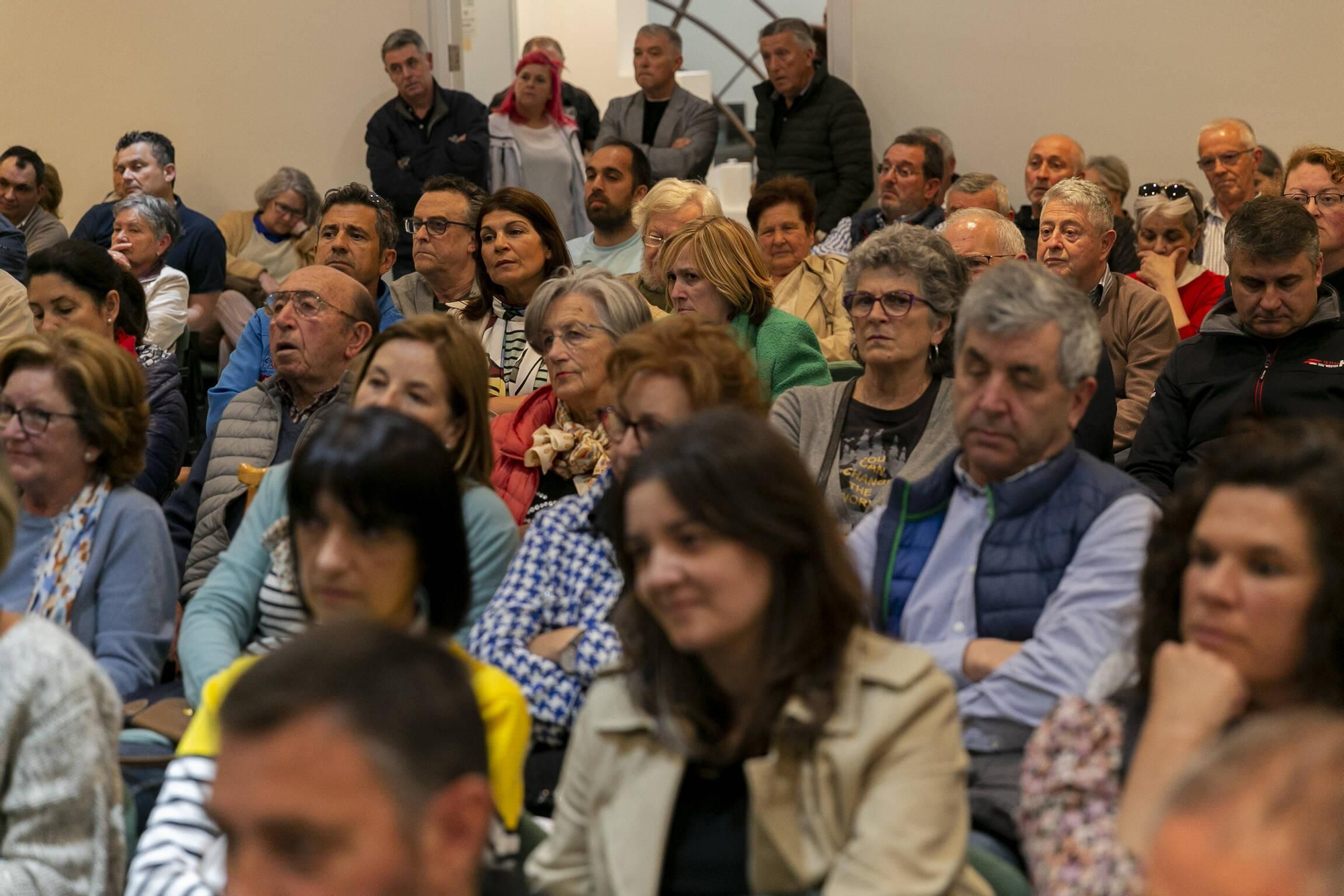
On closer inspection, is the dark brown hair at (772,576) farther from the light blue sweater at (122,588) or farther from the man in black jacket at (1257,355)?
the man in black jacket at (1257,355)

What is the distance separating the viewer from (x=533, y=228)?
4301mm

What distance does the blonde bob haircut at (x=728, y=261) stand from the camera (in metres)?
3.69

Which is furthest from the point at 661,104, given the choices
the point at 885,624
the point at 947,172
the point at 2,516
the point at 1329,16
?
the point at 2,516

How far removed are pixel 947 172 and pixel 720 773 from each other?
17.4ft

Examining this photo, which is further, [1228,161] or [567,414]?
[1228,161]

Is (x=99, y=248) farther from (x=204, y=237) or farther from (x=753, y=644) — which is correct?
(x=753, y=644)

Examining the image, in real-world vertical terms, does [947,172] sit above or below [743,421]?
above

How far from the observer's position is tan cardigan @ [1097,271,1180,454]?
427cm

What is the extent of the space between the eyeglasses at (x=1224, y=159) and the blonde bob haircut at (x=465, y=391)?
4.10 meters

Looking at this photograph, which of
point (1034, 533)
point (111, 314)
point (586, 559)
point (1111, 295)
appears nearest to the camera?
point (1034, 533)

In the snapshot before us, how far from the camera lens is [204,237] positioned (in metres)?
6.38

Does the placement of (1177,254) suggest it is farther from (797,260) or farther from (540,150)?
(540,150)

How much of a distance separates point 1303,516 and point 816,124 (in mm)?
5499

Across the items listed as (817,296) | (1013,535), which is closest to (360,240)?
(817,296)
